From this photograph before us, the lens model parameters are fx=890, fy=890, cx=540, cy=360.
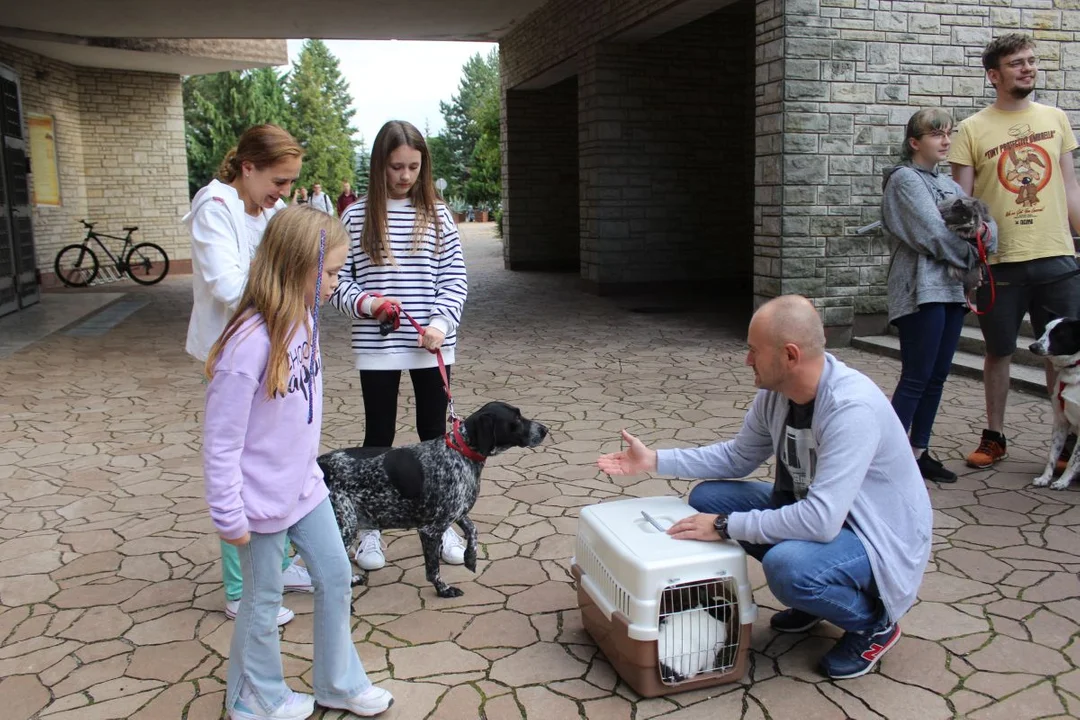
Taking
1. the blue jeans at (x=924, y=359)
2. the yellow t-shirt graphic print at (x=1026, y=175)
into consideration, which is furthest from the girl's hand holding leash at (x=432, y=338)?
the yellow t-shirt graphic print at (x=1026, y=175)

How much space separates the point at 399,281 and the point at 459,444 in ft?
2.53

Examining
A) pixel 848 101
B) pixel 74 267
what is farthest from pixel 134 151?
pixel 848 101

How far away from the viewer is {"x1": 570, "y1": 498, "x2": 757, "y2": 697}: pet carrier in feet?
8.22

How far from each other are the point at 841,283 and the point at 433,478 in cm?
639

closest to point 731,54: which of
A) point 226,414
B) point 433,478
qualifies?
point 433,478

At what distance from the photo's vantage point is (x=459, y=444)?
10.5 ft

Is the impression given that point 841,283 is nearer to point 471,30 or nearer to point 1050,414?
point 1050,414

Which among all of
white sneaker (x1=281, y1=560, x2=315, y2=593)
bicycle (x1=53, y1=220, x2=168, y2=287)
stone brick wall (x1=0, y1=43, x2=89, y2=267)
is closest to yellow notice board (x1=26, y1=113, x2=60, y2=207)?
stone brick wall (x1=0, y1=43, x2=89, y2=267)

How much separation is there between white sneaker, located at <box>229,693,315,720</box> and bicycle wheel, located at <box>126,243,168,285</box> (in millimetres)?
15050

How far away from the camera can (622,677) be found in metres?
2.76

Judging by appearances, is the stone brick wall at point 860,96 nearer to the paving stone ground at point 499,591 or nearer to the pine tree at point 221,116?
the paving stone ground at point 499,591

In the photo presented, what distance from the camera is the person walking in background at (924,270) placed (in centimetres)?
436

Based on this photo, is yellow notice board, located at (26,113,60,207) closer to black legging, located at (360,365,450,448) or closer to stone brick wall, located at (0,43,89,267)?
stone brick wall, located at (0,43,89,267)

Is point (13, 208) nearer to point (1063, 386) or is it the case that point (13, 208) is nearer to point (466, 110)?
point (1063, 386)
